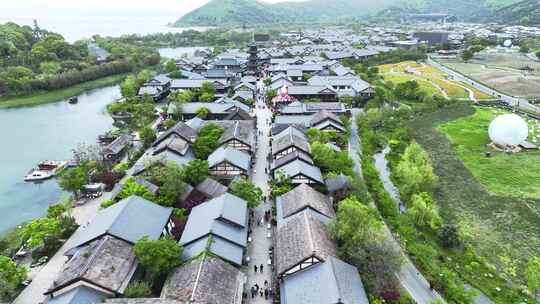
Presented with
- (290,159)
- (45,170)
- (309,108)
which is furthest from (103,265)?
(309,108)

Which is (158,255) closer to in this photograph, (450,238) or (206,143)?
(206,143)

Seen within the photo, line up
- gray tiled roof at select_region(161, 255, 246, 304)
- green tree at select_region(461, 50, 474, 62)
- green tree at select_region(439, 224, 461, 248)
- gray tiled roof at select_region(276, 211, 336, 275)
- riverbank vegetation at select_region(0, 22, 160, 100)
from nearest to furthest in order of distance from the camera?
1. gray tiled roof at select_region(161, 255, 246, 304)
2. gray tiled roof at select_region(276, 211, 336, 275)
3. green tree at select_region(439, 224, 461, 248)
4. riverbank vegetation at select_region(0, 22, 160, 100)
5. green tree at select_region(461, 50, 474, 62)

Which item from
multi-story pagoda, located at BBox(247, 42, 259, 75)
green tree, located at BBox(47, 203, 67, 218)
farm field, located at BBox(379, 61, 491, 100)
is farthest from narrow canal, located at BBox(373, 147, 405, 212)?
multi-story pagoda, located at BBox(247, 42, 259, 75)

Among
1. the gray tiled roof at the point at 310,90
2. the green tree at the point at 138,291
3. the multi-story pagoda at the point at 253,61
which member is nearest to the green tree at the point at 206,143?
→ the green tree at the point at 138,291

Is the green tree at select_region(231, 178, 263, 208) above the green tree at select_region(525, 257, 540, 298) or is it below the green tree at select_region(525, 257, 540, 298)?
above

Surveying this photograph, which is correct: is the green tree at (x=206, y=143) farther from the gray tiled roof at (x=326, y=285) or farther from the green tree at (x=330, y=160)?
the gray tiled roof at (x=326, y=285)

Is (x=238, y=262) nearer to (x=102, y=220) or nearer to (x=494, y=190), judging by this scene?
(x=102, y=220)

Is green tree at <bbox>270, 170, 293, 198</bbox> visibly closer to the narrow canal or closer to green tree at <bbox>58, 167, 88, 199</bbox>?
the narrow canal

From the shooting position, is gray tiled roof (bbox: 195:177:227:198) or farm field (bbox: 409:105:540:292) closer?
farm field (bbox: 409:105:540:292)
